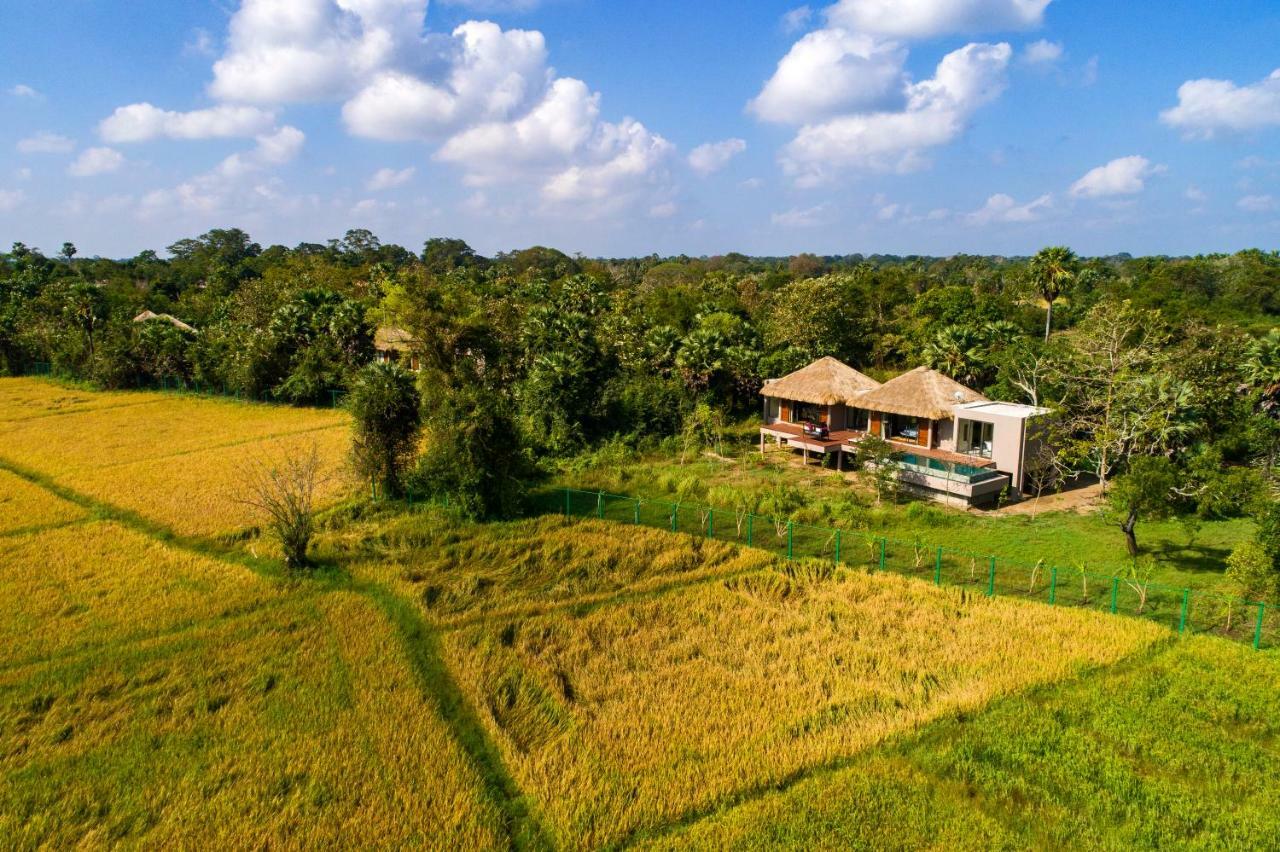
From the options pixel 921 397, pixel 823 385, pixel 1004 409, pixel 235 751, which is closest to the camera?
pixel 235 751

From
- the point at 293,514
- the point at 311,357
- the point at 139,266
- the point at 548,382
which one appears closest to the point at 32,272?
the point at 139,266

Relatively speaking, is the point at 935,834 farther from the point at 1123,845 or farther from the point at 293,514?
the point at 293,514

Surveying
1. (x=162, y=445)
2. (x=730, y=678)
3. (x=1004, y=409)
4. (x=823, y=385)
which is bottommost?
(x=730, y=678)

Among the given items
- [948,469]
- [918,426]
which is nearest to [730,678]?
[948,469]

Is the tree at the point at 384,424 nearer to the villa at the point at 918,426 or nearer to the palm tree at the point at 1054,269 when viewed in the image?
the villa at the point at 918,426

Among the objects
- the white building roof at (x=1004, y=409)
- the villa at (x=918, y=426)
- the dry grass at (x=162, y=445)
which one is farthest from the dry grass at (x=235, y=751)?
the white building roof at (x=1004, y=409)

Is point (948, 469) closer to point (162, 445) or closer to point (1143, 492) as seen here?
point (1143, 492)
